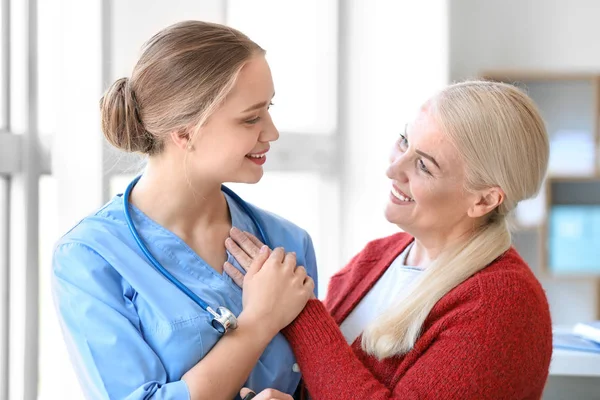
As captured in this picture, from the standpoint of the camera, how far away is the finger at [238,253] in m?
1.53

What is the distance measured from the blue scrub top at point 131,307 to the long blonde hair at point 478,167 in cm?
29

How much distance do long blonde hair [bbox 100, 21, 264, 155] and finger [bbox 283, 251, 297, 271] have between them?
0.32 m

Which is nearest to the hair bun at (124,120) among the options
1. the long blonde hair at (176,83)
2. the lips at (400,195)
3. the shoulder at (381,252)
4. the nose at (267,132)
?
the long blonde hair at (176,83)

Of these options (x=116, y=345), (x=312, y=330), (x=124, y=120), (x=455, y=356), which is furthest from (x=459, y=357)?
(x=124, y=120)

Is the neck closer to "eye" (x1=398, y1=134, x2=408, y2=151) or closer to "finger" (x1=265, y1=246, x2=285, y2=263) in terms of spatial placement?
"finger" (x1=265, y1=246, x2=285, y2=263)

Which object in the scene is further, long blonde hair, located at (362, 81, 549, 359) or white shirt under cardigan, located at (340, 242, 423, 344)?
white shirt under cardigan, located at (340, 242, 423, 344)

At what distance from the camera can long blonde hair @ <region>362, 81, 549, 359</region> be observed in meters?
1.57

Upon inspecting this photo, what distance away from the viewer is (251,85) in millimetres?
1429

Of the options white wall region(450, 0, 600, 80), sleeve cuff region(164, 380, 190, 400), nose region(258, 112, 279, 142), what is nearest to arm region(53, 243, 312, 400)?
sleeve cuff region(164, 380, 190, 400)

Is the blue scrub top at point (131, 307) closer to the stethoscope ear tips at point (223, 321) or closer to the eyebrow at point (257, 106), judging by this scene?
the stethoscope ear tips at point (223, 321)

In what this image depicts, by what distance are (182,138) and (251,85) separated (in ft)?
0.52

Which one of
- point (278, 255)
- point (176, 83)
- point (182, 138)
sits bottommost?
point (278, 255)

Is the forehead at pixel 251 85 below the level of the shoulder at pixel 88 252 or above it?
above

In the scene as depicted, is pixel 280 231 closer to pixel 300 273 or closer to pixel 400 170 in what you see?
pixel 300 273
